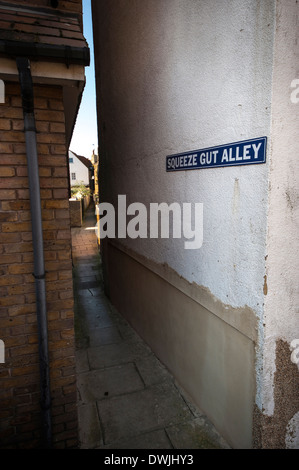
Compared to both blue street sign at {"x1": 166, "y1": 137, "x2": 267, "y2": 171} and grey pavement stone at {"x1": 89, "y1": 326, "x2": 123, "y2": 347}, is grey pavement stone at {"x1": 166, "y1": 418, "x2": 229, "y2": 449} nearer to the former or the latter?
grey pavement stone at {"x1": 89, "y1": 326, "x2": 123, "y2": 347}

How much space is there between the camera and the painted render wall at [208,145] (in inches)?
83.9

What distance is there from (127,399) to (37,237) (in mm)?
2482

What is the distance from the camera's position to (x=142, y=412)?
11.1 ft

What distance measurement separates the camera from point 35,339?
2564 mm

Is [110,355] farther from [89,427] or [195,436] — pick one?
[195,436]

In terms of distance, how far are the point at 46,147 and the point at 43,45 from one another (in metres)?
0.73

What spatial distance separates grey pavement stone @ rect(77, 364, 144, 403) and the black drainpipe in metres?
1.09

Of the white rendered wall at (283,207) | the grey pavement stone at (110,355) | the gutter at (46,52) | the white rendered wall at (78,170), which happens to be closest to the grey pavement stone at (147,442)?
the white rendered wall at (283,207)

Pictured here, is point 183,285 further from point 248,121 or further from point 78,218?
point 78,218

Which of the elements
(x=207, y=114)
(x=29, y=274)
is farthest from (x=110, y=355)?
(x=207, y=114)

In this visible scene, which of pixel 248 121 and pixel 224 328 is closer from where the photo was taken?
pixel 248 121

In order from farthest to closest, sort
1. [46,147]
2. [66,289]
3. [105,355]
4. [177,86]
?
[105,355]
[177,86]
[66,289]
[46,147]

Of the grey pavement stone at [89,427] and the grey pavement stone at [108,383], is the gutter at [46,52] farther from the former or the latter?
the grey pavement stone at [108,383]
